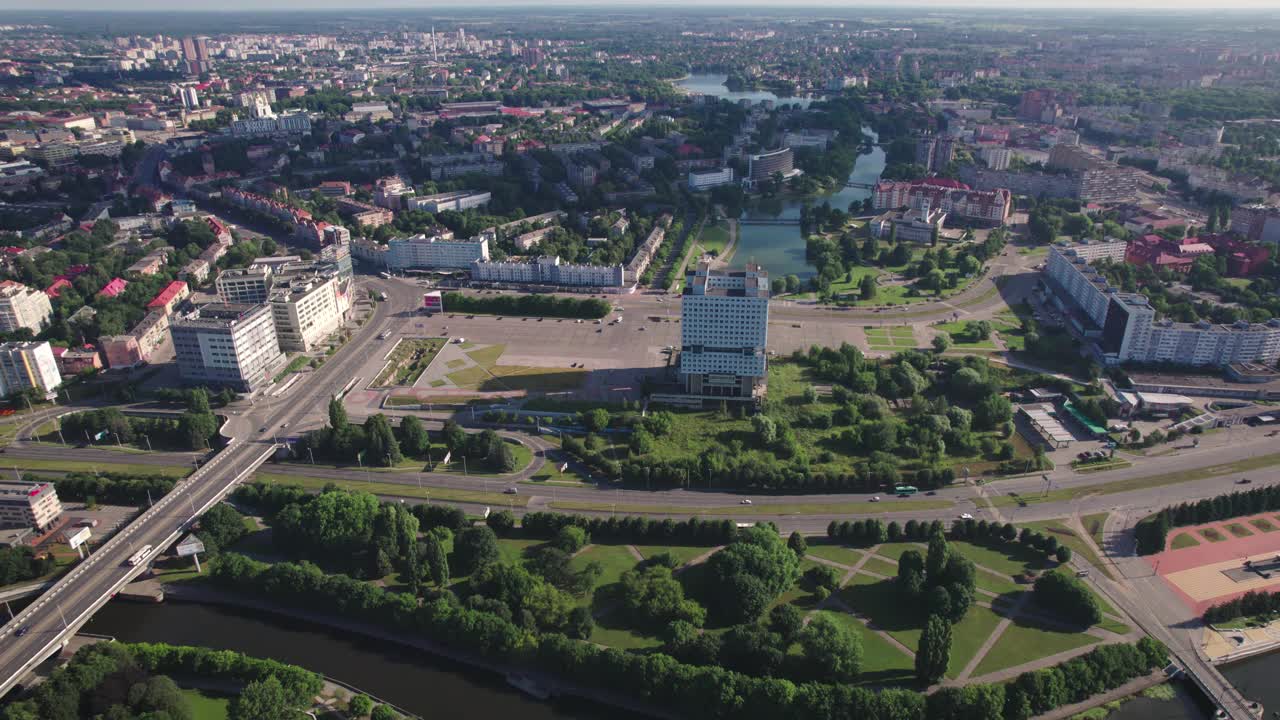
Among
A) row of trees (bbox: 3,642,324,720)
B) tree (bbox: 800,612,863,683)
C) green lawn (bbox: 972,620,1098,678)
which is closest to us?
row of trees (bbox: 3,642,324,720)

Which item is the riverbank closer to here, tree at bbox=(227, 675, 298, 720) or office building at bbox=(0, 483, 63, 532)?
tree at bbox=(227, 675, 298, 720)

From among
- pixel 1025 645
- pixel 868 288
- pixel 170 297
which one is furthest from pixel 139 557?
pixel 868 288

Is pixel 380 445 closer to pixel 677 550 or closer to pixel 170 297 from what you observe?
pixel 677 550

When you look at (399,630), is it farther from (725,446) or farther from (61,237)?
(61,237)

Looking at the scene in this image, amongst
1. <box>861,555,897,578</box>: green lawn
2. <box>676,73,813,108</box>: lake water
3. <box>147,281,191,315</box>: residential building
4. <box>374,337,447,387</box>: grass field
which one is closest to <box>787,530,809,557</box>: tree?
<box>861,555,897,578</box>: green lawn

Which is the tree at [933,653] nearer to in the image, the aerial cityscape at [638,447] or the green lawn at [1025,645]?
the aerial cityscape at [638,447]

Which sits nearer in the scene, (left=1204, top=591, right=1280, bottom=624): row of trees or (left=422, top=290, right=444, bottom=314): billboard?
(left=1204, top=591, right=1280, bottom=624): row of trees

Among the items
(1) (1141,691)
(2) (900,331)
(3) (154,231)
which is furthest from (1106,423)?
(3) (154,231)
